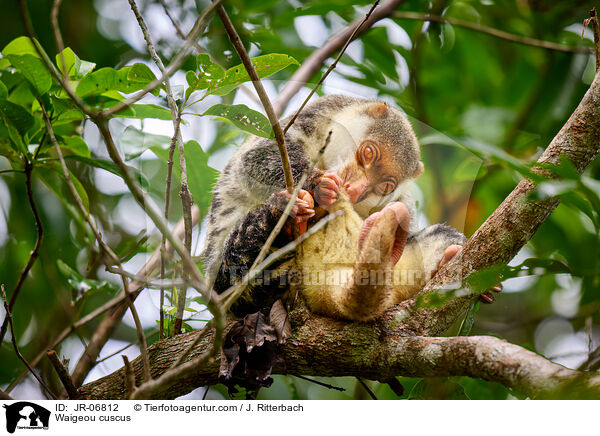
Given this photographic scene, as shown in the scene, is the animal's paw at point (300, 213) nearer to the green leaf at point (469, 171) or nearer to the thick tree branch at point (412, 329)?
the thick tree branch at point (412, 329)

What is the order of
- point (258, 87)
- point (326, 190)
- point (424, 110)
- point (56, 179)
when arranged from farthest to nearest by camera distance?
point (424, 110), point (56, 179), point (326, 190), point (258, 87)

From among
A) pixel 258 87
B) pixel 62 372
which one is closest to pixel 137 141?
pixel 258 87

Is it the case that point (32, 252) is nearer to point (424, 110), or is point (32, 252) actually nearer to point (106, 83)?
point (106, 83)

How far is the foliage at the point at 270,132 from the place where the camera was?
95.3 inches

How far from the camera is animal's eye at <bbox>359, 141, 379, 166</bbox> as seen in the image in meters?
2.60

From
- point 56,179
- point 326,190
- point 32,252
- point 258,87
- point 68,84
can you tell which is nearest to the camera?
point 68,84

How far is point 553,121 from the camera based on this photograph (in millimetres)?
3621

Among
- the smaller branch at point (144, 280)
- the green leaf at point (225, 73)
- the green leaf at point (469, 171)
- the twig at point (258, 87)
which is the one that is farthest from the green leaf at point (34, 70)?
the green leaf at point (469, 171)

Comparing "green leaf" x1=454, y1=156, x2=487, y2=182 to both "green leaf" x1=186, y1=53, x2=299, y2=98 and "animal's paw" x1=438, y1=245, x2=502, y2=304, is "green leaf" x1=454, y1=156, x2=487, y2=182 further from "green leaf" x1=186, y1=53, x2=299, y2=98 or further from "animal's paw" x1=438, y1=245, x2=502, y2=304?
"green leaf" x1=186, y1=53, x2=299, y2=98

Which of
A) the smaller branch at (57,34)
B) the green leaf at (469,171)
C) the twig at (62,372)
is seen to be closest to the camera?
the smaller branch at (57,34)

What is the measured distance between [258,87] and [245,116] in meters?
0.33

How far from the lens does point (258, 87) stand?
5.91 feet

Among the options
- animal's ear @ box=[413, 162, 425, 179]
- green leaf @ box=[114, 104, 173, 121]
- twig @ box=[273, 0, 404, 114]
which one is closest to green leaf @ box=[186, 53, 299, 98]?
green leaf @ box=[114, 104, 173, 121]
